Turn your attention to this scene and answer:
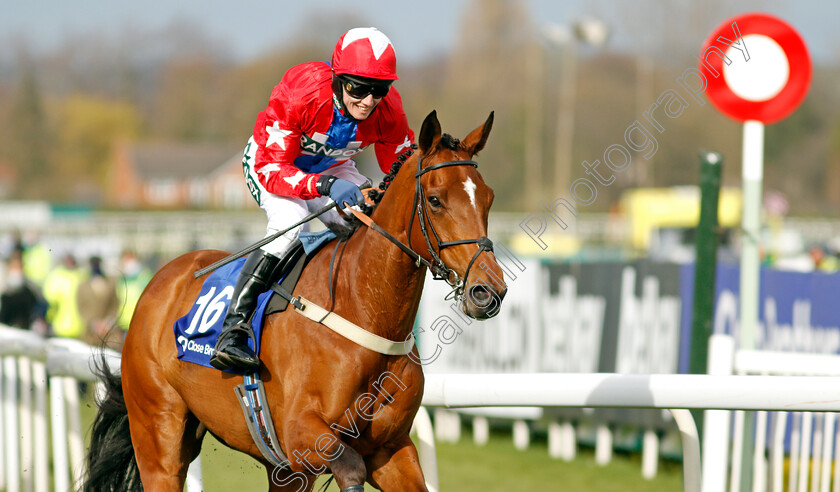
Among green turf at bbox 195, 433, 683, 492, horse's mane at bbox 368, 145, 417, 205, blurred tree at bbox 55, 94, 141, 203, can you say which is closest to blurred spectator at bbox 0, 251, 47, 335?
green turf at bbox 195, 433, 683, 492

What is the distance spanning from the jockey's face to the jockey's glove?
0.28 meters

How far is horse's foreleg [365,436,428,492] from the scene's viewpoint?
9.69ft

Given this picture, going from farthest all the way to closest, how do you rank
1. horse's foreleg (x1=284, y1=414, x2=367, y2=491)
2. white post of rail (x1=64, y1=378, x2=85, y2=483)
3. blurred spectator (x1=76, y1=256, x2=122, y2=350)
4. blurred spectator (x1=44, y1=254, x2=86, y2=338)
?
blurred spectator (x1=44, y1=254, x2=86, y2=338) → blurred spectator (x1=76, y1=256, x2=122, y2=350) → white post of rail (x1=64, y1=378, x2=85, y2=483) → horse's foreleg (x1=284, y1=414, x2=367, y2=491)

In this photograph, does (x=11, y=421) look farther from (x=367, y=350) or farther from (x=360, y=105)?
(x=360, y=105)

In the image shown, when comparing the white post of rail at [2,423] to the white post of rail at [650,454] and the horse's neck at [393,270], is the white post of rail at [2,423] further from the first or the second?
the white post of rail at [650,454]

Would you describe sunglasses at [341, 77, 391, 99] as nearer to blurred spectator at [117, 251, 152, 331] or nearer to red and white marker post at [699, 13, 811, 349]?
red and white marker post at [699, 13, 811, 349]

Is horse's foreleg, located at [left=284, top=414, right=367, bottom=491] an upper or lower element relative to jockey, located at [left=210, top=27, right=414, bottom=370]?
lower

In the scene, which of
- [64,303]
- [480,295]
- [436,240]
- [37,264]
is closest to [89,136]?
[37,264]

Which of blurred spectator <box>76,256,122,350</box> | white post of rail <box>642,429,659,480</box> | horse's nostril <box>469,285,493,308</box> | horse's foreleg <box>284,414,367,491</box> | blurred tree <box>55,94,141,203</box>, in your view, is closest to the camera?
horse's nostril <box>469,285,493,308</box>

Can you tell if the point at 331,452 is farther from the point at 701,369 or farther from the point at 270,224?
the point at 701,369

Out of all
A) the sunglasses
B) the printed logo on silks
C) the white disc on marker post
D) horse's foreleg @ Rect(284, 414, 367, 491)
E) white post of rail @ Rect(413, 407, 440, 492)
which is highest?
the white disc on marker post

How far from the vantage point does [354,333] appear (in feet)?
9.55

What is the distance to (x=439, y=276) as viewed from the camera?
2748mm

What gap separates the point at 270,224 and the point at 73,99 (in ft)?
240
